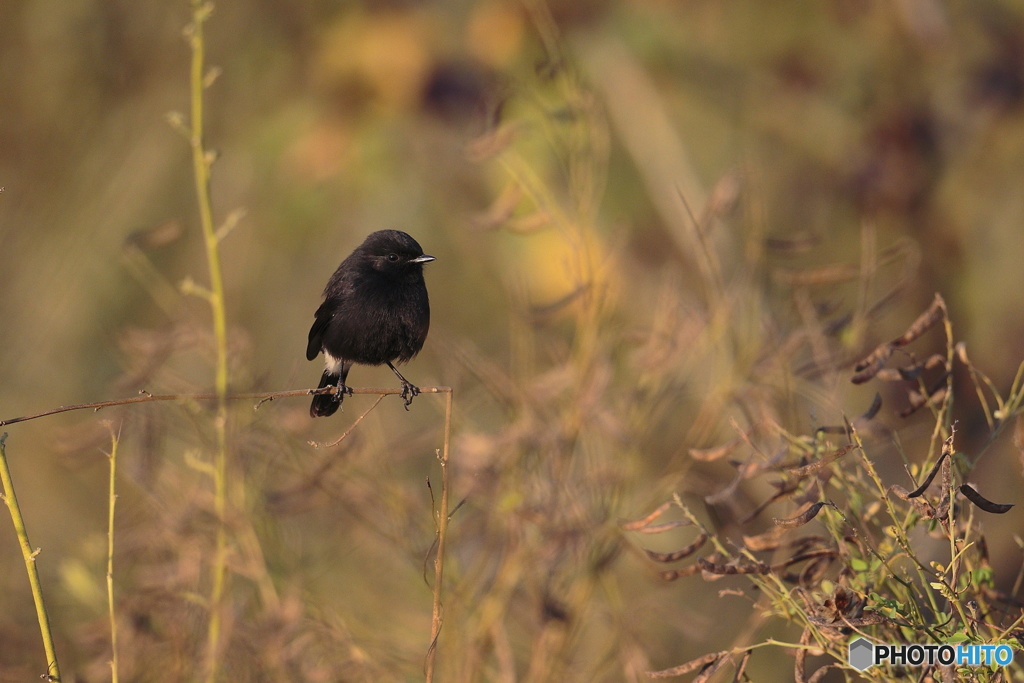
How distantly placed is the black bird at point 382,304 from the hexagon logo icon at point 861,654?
154 cm

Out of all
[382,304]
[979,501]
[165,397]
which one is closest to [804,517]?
[979,501]

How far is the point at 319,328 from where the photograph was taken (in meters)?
3.44

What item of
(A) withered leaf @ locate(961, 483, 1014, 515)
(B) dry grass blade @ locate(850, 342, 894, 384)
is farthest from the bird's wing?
(A) withered leaf @ locate(961, 483, 1014, 515)

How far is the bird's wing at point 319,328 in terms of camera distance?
3.39 meters

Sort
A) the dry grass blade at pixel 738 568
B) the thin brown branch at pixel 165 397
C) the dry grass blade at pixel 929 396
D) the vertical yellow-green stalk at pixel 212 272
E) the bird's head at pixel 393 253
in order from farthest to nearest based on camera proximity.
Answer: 1. the bird's head at pixel 393 253
2. the vertical yellow-green stalk at pixel 212 272
3. the dry grass blade at pixel 929 396
4. the dry grass blade at pixel 738 568
5. the thin brown branch at pixel 165 397

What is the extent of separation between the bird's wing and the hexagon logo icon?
6.24 feet

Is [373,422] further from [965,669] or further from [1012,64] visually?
[1012,64]

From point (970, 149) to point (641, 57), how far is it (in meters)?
2.02

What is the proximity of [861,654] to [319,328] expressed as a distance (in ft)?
6.60

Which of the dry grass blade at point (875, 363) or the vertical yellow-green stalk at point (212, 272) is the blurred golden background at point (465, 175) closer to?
the vertical yellow-green stalk at point (212, 272)

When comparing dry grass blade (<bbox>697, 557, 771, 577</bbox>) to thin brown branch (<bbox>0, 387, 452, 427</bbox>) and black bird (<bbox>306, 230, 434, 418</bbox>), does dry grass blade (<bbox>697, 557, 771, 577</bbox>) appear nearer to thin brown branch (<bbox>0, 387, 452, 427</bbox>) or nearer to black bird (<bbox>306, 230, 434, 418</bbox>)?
thin brown branch (<bbox>0, 387, 452, 427</bbox>)

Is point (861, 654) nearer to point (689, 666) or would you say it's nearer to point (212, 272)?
point (689, 666)

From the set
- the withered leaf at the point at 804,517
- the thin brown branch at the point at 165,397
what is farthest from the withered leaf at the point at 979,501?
the thin brown branch at the point at 165,397

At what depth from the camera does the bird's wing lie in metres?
3.39
